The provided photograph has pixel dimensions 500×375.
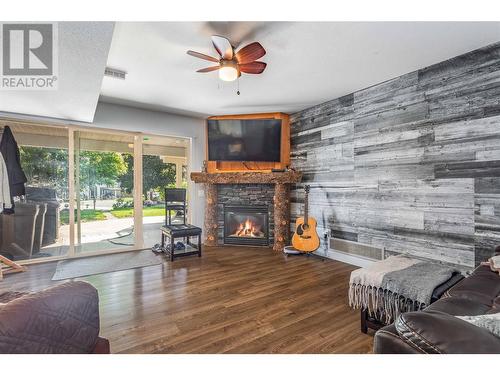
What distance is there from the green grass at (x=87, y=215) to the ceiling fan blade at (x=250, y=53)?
369cm

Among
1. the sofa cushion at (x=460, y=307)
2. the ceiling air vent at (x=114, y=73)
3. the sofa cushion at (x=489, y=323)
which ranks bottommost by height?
the sofa cushion at (x=460, y=307)

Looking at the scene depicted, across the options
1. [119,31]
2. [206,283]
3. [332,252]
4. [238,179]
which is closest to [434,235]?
[332,252]

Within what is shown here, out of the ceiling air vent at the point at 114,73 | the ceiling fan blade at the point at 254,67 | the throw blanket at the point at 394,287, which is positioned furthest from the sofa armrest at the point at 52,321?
the ceiling air vent at the point at 114,73

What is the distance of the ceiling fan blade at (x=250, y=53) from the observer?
2.17 meters

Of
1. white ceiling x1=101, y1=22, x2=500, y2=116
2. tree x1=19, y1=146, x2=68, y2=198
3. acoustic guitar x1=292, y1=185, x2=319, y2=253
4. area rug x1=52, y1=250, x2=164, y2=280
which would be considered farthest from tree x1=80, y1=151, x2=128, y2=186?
acoustic guitar x1=292, y1=185, x2=319, y2=253

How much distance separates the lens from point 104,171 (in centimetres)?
445

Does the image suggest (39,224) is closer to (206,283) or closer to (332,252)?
(206,283)

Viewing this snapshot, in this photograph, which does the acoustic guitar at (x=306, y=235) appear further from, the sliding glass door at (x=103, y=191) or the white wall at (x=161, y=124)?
the sliding glass door at (x=103, y=191)

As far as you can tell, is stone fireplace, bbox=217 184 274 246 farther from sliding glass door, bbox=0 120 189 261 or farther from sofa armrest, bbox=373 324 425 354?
sofa armrest, bbox=373 324 425 354

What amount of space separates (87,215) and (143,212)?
90 cm

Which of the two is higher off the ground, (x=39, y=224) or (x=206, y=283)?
(x=39, y=224)

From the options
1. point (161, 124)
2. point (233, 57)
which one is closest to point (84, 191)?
point (161, 124)

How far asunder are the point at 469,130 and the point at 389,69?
1111 mm

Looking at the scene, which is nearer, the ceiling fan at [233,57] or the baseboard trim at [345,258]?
the ceiling fan at [233,57]
